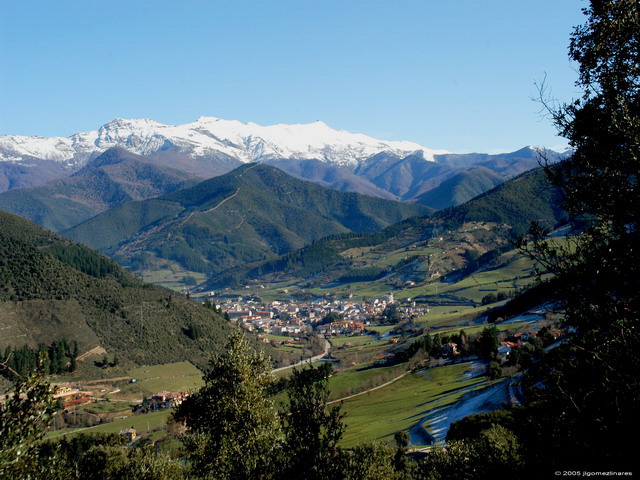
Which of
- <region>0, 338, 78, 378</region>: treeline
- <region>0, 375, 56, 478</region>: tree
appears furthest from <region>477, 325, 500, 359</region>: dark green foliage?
<region>0, 375, 56, 478</region>: tree

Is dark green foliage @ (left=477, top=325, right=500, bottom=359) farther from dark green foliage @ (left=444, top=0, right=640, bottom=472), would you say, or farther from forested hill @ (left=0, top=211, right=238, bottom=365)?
dark green foliage @ (left=444, top=0, right=640, bottom=472)

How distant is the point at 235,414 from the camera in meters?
23.9

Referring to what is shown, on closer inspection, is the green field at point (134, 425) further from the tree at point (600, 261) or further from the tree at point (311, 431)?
the tree at point (600, 261)

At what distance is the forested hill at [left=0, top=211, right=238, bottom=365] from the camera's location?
316 ft

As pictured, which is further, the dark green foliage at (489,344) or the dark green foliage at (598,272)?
the dark green foliage at (489,344)

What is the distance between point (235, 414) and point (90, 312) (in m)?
92.6

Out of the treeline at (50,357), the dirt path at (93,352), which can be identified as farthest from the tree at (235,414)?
the dirt path at (93,352)

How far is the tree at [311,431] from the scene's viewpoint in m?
15.5

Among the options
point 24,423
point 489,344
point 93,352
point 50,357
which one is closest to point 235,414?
point 24,423

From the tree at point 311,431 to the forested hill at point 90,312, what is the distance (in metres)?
72.7

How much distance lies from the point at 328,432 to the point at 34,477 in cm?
763

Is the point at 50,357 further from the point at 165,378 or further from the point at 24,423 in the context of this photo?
the point at 24,423

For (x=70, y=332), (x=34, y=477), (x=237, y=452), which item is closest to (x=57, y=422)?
(x=70, y=332)

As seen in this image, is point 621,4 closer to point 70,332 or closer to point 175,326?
point 70,332
